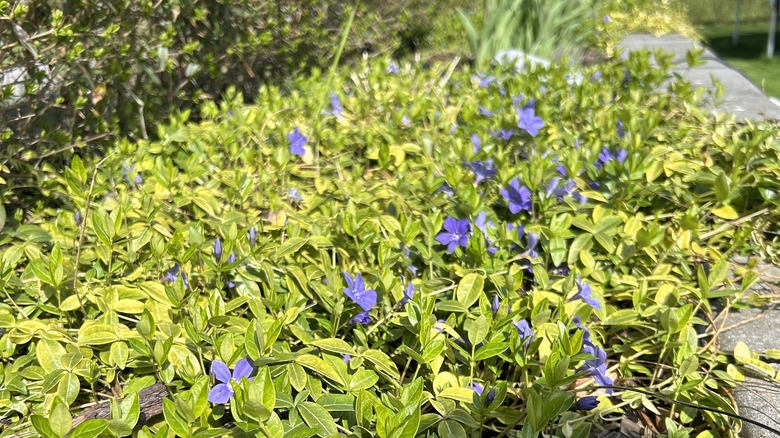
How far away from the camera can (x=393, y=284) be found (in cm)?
136

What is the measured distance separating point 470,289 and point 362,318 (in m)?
0.25

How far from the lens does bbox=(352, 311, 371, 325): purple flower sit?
133 cm

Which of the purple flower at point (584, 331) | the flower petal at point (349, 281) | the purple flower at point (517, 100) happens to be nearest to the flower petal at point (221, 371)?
the flower petal at point (349, 281)

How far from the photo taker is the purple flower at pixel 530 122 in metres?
2.11

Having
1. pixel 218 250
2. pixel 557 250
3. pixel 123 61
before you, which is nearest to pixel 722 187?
pixel 557 250

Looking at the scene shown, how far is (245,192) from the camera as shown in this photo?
1.71m

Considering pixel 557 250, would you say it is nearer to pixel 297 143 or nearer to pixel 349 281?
pixel 349 281

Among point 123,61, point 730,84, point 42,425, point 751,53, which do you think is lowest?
point 751,53

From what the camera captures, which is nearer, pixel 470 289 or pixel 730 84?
pixel 470 289

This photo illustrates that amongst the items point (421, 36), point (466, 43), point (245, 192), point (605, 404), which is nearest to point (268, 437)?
point (605, 404)

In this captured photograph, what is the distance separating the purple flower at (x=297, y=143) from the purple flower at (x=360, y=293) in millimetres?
868

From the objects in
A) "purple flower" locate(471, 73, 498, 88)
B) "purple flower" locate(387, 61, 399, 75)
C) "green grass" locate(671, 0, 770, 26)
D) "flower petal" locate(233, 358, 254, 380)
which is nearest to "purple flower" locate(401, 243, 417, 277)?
"flower petal" locate(233, 358, 254, 380)

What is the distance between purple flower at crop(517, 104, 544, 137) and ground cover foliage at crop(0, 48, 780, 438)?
0.5 inches

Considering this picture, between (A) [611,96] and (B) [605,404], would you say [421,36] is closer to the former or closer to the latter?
(A) [611,96]
